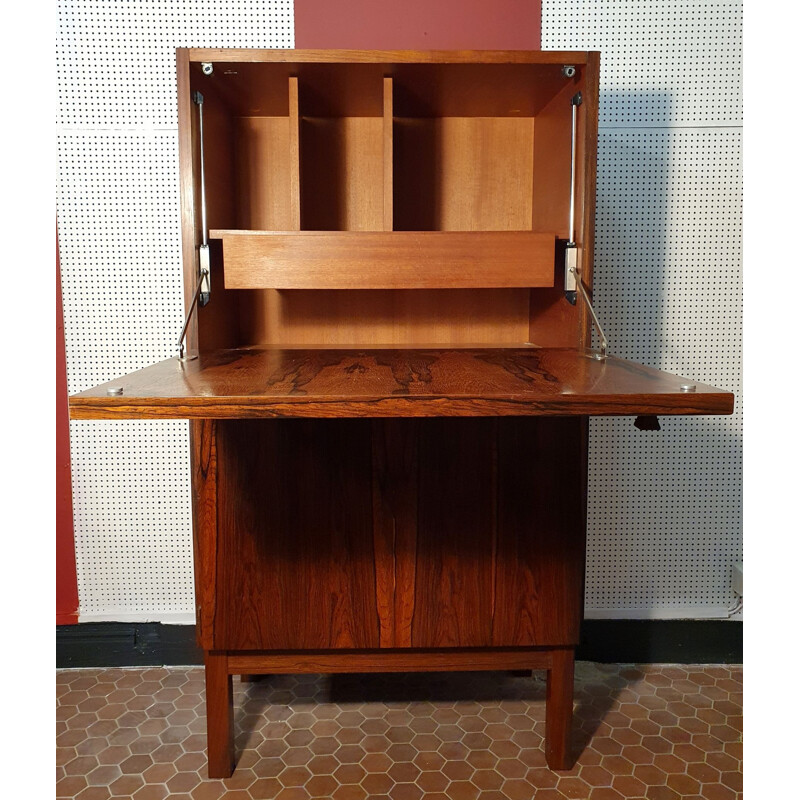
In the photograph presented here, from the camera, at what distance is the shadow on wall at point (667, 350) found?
7.60 ft

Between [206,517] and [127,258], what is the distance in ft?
3.36

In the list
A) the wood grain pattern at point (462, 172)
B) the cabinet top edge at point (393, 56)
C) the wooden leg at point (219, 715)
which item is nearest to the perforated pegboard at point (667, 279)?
the wood grain pattern at point (462, 172)

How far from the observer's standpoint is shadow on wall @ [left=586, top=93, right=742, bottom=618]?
232 centimetres

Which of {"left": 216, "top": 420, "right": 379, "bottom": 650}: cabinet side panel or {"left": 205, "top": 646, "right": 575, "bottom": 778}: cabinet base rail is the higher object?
{"left": 216, "top": 420, "right": 379, "bottom": 650}: cabinet side panel

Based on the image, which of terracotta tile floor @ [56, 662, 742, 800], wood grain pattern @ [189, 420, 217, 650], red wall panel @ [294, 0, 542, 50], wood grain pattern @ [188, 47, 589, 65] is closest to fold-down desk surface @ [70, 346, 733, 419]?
wood grain pattern @ [189, 420, 217, 650]

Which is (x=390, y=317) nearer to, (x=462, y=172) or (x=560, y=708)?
(x=462, y=172)

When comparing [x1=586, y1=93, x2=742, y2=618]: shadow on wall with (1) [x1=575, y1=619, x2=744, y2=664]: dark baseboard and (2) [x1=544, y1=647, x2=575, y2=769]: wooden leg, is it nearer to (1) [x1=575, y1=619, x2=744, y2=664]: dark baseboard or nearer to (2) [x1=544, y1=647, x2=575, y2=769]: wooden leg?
(1) [x1=575, y1=619, x2=744, y2=664]: dark baseboard

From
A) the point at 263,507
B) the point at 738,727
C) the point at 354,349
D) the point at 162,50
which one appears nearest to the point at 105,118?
the point at 162,50

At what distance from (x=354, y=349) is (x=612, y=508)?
1154 mm

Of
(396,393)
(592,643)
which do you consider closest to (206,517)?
(396,393)

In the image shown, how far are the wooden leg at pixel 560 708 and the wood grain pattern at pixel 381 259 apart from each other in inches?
41.1

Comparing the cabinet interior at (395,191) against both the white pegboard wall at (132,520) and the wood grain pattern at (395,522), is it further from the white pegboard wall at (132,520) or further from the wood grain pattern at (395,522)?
the white pegboard wall at (132,520)

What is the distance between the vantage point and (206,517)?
1.79 meters

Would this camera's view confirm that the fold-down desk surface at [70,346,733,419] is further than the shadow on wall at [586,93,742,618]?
No
